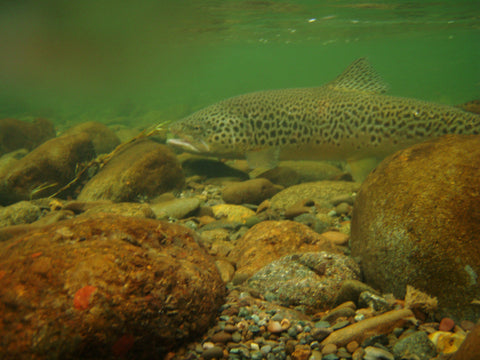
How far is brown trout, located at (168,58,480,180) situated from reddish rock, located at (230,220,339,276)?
3.14 m

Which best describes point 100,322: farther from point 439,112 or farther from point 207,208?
point 439,112

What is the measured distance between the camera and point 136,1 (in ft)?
63.6

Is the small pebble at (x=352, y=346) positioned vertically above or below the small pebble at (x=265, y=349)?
below

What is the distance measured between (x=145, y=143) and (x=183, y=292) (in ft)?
17.9

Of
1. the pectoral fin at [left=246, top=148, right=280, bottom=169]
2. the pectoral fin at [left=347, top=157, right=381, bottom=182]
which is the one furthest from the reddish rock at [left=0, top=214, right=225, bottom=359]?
the pectoral fin at [left=347, top=157, right=381, bottom=182]

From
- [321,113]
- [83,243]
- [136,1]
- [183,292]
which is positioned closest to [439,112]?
[321,113]

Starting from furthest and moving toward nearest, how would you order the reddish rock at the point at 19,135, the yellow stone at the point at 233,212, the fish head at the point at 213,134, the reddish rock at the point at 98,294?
the reddish rock at the point at 19,135 < the fish head at the point at 213,134 < the yellow stone at the point at 233,212 < the reddish rock at the point at 98,294

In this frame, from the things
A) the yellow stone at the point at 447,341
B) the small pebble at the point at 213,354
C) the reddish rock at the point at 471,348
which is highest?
the reddish rock at the point at 471,348

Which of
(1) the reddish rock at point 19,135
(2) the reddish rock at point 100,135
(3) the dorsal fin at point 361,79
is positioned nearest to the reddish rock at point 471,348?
(3) the dorsal fin at point 361,79

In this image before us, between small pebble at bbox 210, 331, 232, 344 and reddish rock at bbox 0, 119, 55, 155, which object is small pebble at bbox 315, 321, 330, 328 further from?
reddish rock at bbox 0, 119, 55, 155

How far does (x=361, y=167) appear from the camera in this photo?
6.02 metres

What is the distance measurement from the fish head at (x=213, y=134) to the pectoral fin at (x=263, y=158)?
0.29 metres

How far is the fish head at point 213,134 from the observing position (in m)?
6.41

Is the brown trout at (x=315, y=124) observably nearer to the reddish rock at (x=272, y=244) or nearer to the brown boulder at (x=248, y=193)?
the brown boulder at (x=248, y=193)
